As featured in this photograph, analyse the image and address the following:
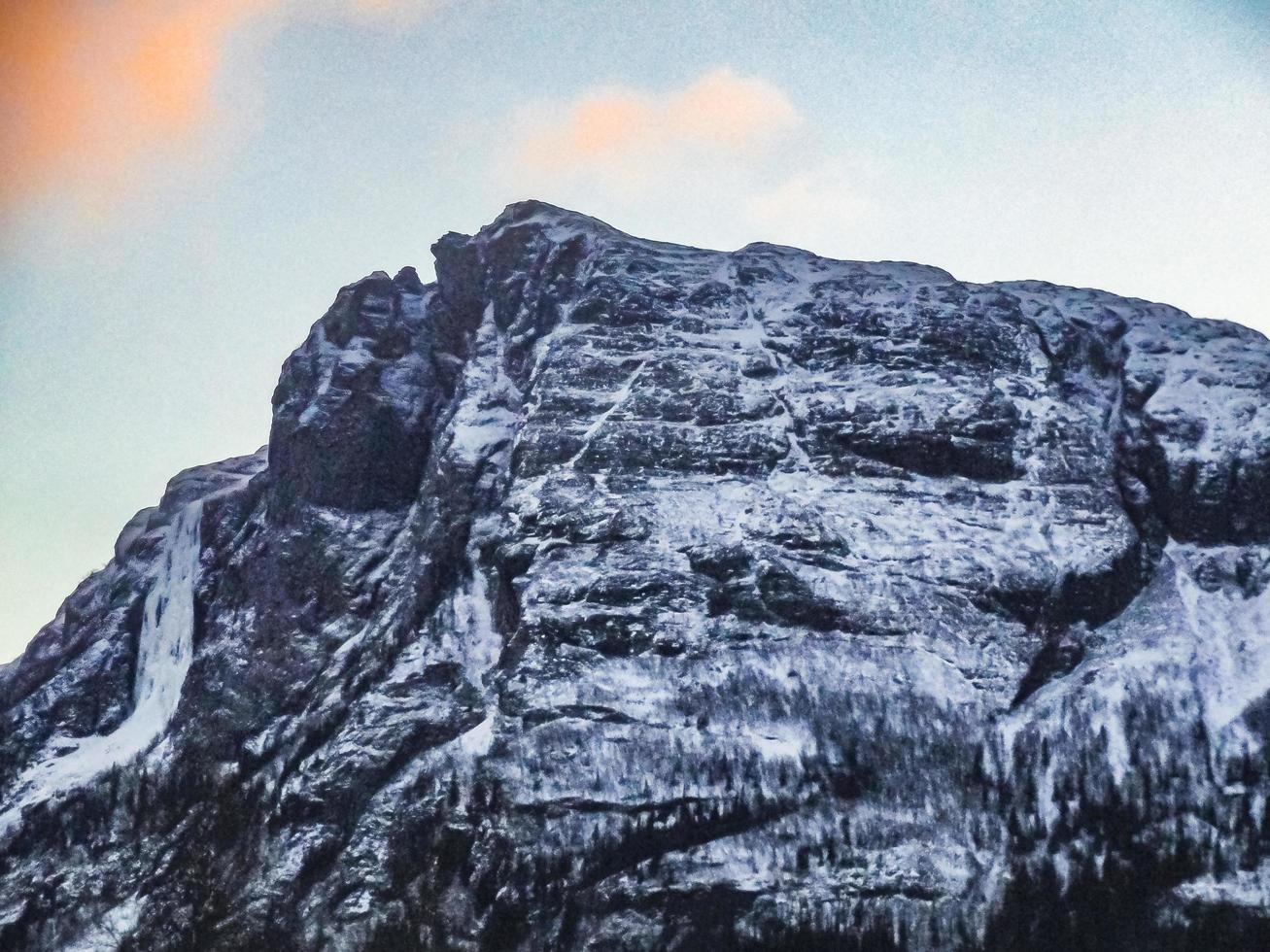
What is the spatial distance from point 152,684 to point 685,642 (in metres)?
39.4

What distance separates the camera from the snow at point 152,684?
A: 292ft

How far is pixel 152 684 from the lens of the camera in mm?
95938

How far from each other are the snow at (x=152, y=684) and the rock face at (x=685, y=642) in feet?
1.08

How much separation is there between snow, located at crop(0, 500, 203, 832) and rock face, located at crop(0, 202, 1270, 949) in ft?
1.08

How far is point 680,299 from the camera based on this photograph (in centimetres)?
10388

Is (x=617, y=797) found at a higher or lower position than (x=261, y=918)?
higher

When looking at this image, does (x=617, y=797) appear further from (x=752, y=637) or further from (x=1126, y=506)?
(x=1126, y=506)

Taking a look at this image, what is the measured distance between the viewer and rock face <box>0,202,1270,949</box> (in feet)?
236

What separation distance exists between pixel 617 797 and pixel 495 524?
22.5m

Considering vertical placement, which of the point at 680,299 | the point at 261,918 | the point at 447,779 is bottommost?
the point at 261,918

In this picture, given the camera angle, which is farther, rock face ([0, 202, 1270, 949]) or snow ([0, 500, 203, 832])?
snow ([0, 500, 203, 832])

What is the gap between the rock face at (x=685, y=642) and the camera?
72062mm

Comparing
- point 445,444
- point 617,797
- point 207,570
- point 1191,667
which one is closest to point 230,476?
point 207,570

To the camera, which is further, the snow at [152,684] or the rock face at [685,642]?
the snow at [152,684]
